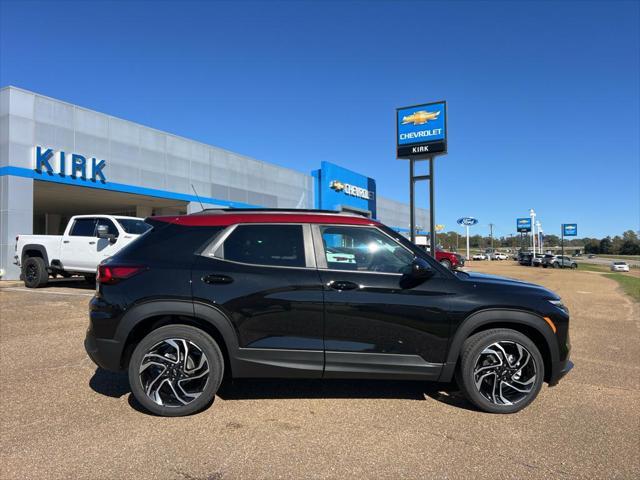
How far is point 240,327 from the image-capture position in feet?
11.8

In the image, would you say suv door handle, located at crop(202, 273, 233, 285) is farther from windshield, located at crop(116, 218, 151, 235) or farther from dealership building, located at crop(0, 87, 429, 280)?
windshield, located at crop(116, 218, 151, 235)

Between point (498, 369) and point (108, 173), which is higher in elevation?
point (108, 173)

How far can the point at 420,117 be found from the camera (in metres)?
20.6

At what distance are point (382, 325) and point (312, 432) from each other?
1.02 m

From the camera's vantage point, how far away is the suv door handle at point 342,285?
3.62 meters

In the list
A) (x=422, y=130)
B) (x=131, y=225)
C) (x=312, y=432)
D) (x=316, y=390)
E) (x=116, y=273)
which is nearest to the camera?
(x=312, y=432)

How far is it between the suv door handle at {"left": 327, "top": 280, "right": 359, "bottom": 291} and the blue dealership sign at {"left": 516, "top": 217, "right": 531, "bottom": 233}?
328ft

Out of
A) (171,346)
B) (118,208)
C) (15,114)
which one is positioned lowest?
(171,346)

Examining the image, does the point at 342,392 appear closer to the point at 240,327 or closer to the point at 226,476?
the point at 240,327

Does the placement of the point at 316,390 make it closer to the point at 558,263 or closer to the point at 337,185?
the point at 337,185

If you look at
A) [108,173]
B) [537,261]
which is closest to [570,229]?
[537,261]

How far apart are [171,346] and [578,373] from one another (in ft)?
15.5

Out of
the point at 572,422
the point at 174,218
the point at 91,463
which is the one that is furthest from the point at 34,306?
the point at 572,422

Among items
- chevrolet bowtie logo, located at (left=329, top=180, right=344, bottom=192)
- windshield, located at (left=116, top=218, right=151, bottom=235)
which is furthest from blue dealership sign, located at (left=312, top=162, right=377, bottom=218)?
windshield, located at (left=116, top=218, right=151, bottom=235)
